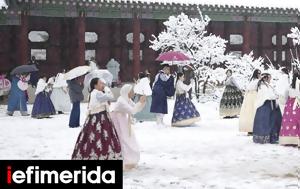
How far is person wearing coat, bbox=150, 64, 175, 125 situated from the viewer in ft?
39.8

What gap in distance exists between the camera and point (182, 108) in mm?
12039

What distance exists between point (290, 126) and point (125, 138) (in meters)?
3.37

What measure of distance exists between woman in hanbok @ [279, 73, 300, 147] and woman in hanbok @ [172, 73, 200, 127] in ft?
11.2

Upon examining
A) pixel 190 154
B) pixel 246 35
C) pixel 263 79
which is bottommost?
pixel 190 154

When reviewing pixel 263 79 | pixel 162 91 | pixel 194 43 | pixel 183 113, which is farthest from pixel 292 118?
pixel 194 43

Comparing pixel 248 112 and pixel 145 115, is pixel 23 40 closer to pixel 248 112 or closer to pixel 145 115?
pixel 145 115

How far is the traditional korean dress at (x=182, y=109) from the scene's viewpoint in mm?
12000

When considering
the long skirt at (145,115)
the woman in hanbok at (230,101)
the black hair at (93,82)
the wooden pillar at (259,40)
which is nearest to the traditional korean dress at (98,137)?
the black hair at (93,82)

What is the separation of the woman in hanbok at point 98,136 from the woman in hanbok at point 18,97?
A: 28.5 ft

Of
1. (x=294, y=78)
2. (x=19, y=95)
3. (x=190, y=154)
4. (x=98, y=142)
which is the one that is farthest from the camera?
(x=19, y=95)

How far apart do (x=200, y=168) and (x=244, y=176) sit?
76cm

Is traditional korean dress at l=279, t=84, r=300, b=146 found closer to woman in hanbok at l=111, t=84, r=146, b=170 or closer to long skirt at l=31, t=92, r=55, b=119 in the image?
woman in hanbok at l=111, t=84, r=146, b=170

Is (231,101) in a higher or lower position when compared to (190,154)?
higher

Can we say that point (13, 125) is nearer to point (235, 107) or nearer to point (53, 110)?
point (53, 110)
